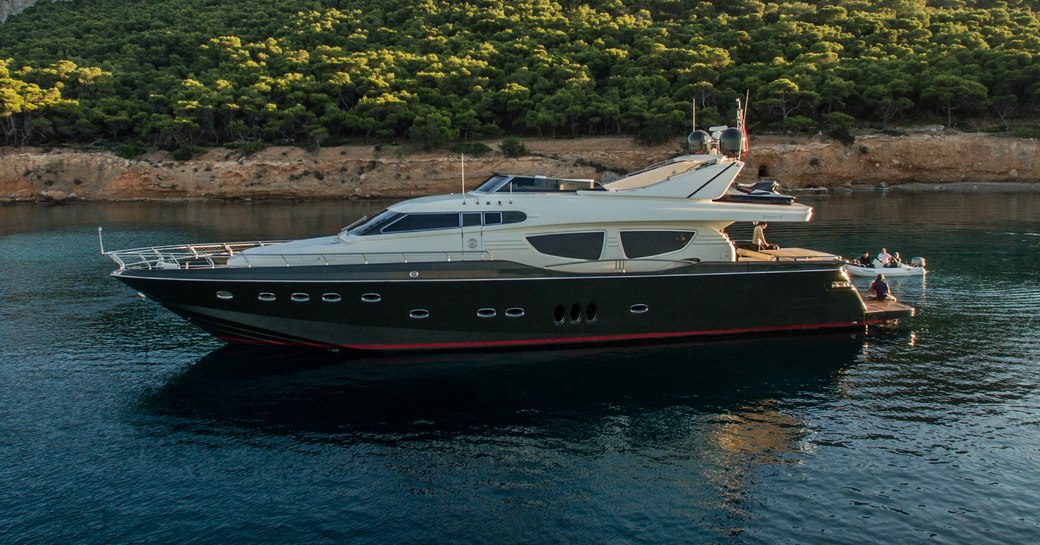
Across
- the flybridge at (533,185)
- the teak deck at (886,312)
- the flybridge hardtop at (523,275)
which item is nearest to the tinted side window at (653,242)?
the flybridge hardtop at (523,275)

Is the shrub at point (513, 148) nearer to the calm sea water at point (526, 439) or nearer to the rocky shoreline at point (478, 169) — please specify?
the rocky shoreline at point (478, 169)

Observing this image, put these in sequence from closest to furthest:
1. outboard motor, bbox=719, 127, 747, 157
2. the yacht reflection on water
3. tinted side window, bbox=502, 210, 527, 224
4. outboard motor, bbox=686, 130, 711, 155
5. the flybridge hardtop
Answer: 1. the yacht reflection on water
2. the flybridge hardtop
3. tinted side window, bbox=502, 210, 527, 224
4. outboard motor, bbox=719, 127, 747, 157
5. outboard motor, bbox=686, 130, 711, 155

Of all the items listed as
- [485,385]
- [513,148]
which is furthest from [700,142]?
[513,148]

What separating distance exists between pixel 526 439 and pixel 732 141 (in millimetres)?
11619

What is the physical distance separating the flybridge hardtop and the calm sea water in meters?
0.79

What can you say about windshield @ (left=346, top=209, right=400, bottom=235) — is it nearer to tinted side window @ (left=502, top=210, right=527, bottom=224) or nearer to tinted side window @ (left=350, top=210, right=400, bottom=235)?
tinted side window @ (left=350, top=210, right=400, bottom=235)

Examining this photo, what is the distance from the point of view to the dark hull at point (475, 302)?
62.5 feet

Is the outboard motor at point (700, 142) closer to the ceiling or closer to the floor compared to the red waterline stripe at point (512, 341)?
closer to the ceiling

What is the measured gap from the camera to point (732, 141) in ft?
70.7

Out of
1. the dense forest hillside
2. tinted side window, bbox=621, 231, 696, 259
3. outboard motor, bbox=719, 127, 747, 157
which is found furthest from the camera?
the dense forest hillside

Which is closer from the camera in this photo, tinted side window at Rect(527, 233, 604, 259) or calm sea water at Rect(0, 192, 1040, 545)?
calm sea water at Rect(0, 192, 1040, 545)

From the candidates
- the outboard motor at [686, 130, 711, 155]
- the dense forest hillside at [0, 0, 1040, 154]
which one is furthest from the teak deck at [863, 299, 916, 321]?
the dense forest hillside at [0, 0, 1040, 154]

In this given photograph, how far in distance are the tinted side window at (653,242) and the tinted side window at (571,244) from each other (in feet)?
2.71

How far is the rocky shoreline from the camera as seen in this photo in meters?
72.4
